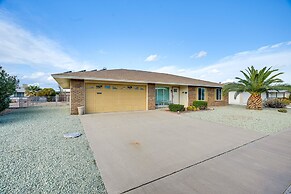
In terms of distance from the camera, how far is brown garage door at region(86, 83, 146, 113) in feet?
35.1

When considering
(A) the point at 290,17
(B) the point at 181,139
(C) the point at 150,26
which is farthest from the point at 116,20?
(A) the point at 290,17

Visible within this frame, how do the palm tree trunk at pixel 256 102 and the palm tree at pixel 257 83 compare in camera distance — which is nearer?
the palm tree at pixel 257 83

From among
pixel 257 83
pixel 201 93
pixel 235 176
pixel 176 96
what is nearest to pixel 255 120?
pixel 257 83

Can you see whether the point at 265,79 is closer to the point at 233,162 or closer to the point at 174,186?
the point at 233,162

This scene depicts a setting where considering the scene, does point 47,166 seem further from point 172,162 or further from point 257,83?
point 257,83

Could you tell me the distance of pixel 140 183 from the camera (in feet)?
8.12

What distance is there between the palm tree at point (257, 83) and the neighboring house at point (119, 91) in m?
2.74

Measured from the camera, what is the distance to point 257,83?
13273 mm

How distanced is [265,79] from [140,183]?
16.1 m

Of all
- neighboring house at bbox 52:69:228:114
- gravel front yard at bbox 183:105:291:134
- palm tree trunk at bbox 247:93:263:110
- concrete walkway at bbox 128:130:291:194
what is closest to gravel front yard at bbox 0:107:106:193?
concrete walkway at bbox 128:130:291:194

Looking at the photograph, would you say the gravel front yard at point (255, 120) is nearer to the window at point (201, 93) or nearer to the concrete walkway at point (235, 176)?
the concrete walkway at point (235, 176)

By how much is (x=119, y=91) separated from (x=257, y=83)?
1335 centimetres

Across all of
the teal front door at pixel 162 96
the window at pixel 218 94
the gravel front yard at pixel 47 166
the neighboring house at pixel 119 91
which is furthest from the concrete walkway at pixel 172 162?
the window at pixel 218 94

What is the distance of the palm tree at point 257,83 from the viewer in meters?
12.8
